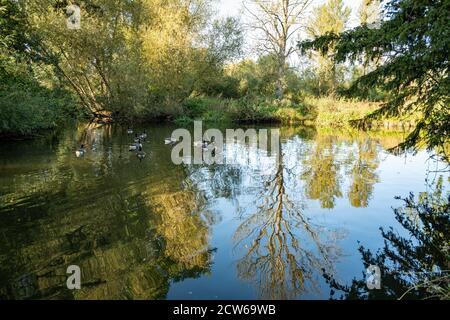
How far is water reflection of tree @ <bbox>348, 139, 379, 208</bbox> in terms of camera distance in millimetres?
8797

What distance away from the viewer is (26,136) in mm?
18109

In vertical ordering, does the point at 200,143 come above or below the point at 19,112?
below

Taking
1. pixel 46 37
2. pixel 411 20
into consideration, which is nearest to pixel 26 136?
pixel 46 37

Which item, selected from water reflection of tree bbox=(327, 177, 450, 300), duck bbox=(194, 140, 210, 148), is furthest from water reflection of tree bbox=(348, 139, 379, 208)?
duck bbox=(194, 140, 210, 148)

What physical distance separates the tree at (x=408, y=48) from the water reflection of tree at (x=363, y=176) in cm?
163

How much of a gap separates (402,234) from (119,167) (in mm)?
8706

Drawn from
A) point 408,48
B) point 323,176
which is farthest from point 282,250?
point 323,176

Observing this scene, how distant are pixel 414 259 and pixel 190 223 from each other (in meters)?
4.00

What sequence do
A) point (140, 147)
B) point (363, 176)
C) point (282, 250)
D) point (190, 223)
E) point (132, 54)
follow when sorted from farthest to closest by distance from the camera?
point (132, 54) < point (140, 147) < point (363, 176) < point (190, 223) < point (282, 250)

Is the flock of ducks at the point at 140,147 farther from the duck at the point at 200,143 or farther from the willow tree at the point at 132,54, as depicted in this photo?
the willow tree at the point at 132,54

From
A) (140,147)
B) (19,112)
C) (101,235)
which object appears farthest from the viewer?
(19,112)

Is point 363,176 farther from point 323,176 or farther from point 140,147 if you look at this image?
point 140,147

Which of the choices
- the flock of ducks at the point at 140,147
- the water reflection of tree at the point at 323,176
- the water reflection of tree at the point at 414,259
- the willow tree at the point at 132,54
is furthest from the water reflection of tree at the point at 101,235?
the willow tree at the point at 132,54

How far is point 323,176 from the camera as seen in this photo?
11.3m
